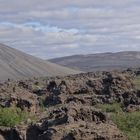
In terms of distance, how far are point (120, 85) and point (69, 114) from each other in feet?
104

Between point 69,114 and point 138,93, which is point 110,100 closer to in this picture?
point 138,93

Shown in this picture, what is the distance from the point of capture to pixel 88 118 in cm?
2950

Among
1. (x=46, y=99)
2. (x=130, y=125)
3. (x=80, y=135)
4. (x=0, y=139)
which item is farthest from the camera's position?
(x=46, y=99)

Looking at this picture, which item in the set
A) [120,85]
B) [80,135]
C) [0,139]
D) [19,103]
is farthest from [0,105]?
[80,135]

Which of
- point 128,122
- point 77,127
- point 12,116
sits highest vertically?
point 77,127

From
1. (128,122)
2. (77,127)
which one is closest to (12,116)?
(128,122)

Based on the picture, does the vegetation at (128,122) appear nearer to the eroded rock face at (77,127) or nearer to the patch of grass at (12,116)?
the eroded rock face at (77,127)

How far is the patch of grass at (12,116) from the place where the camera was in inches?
1686

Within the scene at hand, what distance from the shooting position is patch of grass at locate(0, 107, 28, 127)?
140 ft

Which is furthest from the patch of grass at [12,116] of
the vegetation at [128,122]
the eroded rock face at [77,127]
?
the eroded rock face at [77,127]

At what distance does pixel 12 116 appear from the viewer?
1730 inches

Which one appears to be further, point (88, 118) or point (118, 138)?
point (88, 118)

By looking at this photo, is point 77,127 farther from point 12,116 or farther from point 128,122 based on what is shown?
point 12,116

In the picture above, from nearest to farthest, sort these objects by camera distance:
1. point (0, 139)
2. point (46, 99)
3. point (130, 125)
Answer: point (0, 139)
point (130, 125)
point (46, 99)
